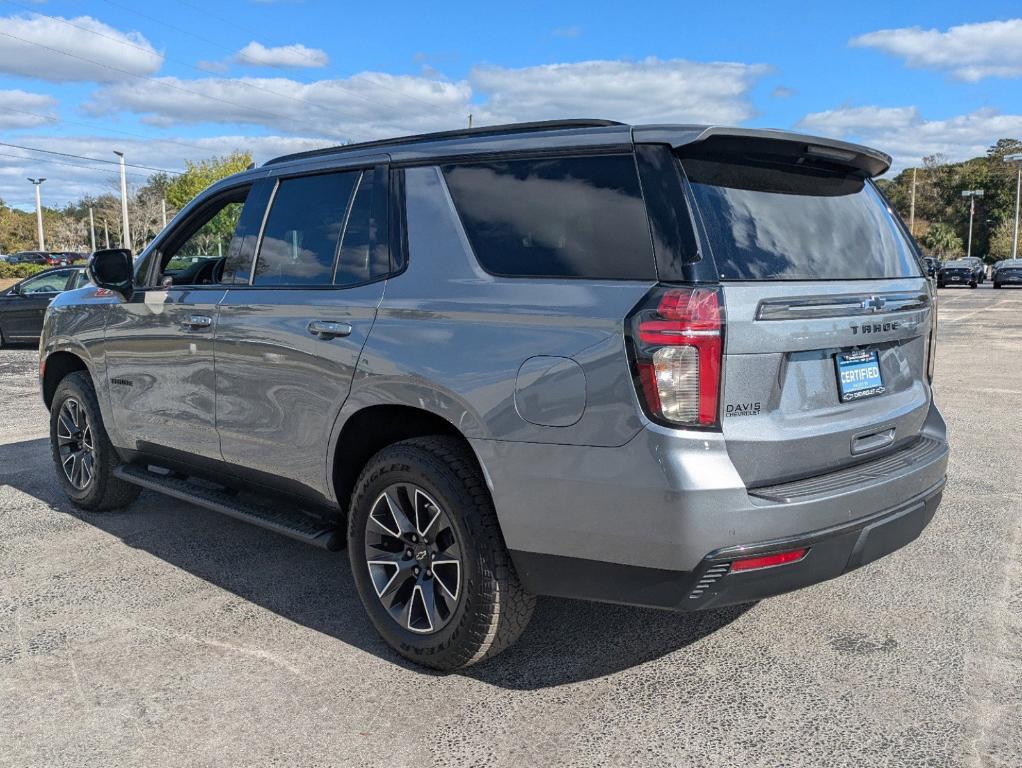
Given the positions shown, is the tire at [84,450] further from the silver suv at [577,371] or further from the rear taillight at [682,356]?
the rear taillight at [682,356]

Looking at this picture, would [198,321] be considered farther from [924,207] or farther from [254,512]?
[924,207]

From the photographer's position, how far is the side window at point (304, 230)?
392 cm

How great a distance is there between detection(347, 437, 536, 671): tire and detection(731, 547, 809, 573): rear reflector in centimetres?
79

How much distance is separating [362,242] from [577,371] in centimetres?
131

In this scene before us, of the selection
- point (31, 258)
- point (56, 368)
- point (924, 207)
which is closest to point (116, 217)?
point (31, 258)

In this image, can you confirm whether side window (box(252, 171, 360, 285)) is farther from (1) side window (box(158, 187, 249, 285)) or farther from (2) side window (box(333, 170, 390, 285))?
(1) side window (box(158, 187, 249, 285))

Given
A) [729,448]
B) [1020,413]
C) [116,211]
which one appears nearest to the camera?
[729,448]

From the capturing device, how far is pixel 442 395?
3.23 m

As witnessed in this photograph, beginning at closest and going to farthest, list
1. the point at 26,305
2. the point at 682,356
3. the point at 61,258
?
the point at 682,356, the point at 26,305, the point at 61,258

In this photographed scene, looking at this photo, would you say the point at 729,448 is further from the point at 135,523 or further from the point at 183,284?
the point at 135,523

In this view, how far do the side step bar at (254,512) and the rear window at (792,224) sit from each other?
2.01 metres

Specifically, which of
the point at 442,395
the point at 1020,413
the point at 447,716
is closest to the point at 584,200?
the point at 442,395

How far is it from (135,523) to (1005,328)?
19.2m

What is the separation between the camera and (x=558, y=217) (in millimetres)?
3145
